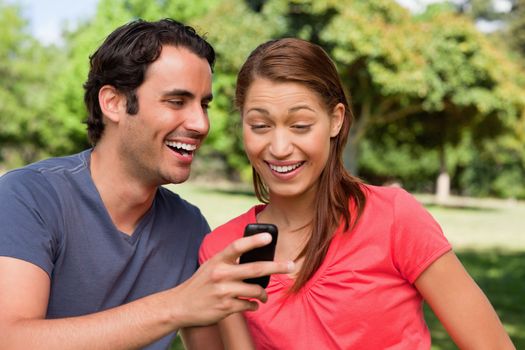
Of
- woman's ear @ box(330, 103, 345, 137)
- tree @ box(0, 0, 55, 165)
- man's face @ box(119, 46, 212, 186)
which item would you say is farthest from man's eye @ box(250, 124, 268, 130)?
tree @ box(0, 0, 55, 165)

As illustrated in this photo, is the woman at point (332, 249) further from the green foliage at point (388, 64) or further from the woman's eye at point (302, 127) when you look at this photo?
the green foliage at point (388, 64)

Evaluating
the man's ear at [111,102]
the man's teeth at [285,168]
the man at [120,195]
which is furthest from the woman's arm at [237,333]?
the man's ear at [111,102]

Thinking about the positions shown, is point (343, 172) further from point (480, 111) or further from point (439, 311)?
point (480, 111)

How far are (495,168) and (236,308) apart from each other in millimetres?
39222

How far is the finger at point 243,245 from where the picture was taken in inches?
73.7

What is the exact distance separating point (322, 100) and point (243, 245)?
3.06 feet

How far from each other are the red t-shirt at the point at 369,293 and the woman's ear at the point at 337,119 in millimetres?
352

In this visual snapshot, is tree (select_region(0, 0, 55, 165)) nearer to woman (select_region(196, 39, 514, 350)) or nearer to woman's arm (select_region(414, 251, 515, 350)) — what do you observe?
woman (select_region(196, 39, 514, 350))

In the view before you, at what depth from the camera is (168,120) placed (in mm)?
3008

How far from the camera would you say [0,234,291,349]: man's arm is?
192 cm

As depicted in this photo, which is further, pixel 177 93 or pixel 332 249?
pixel 177 93

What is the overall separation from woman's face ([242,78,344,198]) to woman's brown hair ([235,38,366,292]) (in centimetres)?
4

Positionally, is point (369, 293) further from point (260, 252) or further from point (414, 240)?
point (260, 252)

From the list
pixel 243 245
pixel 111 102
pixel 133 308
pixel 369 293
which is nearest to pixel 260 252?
pixel 243 245
